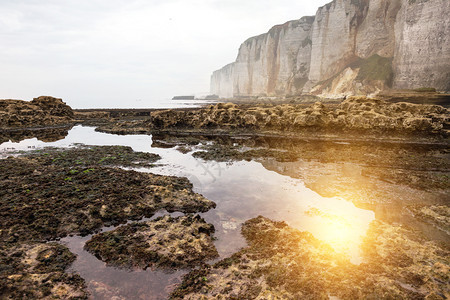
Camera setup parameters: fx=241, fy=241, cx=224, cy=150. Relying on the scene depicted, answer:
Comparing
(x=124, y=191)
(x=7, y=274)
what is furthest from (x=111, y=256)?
(x=124, y=191)

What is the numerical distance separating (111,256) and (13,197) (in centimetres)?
702

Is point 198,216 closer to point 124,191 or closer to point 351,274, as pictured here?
point 124,191

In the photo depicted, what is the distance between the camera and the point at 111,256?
294 inches

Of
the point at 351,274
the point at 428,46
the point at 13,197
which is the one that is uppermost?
the point at 428,46

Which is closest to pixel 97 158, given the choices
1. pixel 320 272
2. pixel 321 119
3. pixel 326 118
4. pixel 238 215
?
pixel 238 215

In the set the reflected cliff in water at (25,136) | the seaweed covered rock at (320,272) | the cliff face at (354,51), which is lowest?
the seaweed covered rock at (320,272)

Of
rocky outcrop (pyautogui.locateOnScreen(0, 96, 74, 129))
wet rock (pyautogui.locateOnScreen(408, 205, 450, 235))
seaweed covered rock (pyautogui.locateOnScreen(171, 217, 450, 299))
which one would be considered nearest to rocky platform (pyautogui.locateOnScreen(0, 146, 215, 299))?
seaweed covered rock (pyautogui.locateOnScreen(171, 217, 450, 299))

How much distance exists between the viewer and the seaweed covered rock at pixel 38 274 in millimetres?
5719

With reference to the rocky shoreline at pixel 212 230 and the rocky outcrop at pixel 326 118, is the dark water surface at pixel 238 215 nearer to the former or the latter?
the rocky shoreline at pixel 212 230

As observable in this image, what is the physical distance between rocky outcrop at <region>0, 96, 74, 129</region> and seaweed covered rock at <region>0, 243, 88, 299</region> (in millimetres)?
43425

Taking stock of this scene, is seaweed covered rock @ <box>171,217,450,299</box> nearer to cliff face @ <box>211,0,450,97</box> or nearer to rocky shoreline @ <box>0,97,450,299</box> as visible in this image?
rocky shoreline @ <box>0,97,450,299</box>

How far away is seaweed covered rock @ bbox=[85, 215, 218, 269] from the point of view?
7320mm

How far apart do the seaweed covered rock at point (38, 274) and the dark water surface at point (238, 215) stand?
326 millimetres

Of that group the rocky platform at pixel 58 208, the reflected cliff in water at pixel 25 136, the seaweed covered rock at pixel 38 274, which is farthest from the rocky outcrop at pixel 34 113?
the seaweed covered rock at pixel 38 274
